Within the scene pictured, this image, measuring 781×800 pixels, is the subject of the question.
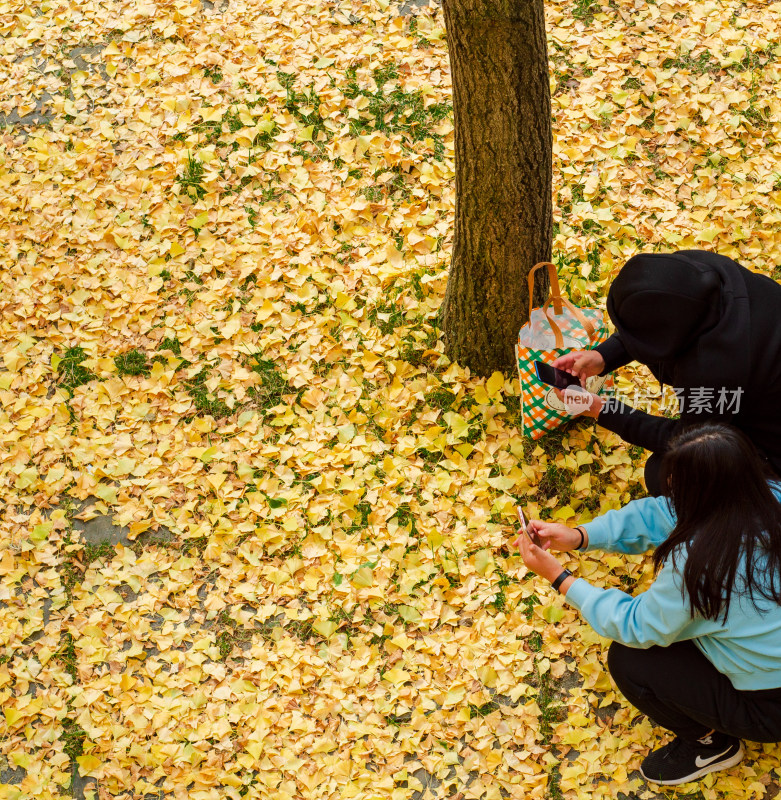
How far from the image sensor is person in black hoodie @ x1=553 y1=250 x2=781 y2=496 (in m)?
2.29

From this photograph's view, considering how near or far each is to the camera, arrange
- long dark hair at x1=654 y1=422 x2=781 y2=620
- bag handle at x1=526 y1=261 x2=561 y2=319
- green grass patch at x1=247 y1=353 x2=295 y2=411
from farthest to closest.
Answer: green grass patch at x1=247 y1=353 x2=295 y2=411 < bag handle at x1=526 y1=261 x2=561 y2=319 < long dark hair at x1=654 y1=422 x2=781 y2=620

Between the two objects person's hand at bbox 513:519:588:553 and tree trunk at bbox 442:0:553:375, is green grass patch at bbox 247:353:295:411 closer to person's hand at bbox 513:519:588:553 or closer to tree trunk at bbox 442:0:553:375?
tree trunk at bbox 442:0:553:375

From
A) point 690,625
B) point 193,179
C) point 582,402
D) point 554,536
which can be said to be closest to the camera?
point 690,625

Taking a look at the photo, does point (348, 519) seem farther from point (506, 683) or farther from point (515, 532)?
point (506, 683)

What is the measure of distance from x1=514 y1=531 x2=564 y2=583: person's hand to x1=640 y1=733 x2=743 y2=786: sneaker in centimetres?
71

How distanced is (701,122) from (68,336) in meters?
3.52

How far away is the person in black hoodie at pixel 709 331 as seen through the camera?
2.29 meters

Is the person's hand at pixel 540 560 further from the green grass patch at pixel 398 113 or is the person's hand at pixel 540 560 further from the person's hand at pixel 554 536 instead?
the green grass patch at pixel 398 113

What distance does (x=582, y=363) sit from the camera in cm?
287

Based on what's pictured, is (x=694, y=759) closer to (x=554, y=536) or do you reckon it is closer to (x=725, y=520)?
(x=554, y=536)

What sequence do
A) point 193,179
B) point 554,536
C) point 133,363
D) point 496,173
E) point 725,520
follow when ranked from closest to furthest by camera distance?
1. point 725,520
2. point 554,536
3. point 496,173
4. point 133,363
5. point 193,179

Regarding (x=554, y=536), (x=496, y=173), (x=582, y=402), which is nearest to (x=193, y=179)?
(x=496, y=173)

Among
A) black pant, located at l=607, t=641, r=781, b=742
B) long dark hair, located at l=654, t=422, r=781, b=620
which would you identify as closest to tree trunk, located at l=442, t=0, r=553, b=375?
long dark hair, located at l=654, t=422, r=781, b=620

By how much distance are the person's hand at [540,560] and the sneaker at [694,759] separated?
2.32 feet
